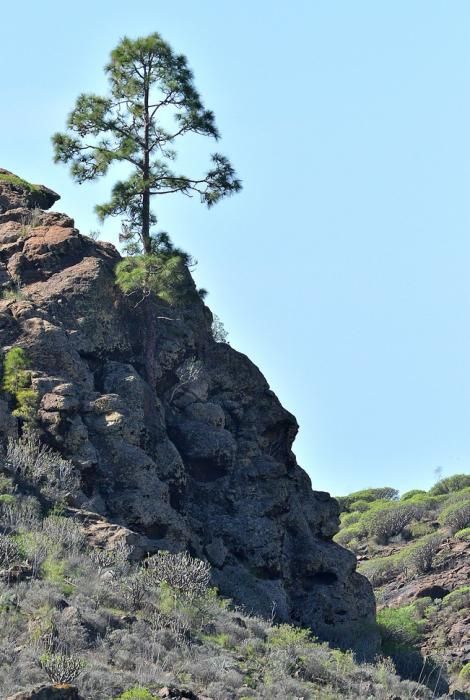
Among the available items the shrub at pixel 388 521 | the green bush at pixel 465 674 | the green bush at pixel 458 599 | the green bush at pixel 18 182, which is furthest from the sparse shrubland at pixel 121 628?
the shrub at pixel 388 521

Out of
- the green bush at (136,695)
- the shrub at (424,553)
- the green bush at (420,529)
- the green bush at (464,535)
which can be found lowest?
the green bush at (136,695)

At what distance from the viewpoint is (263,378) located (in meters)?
36.5

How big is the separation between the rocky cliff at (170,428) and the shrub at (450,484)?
3317 centimetres

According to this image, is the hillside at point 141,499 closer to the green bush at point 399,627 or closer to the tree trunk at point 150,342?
the tree trunk at point 150,342

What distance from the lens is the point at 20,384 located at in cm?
3112

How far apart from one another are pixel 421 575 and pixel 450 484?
23.6 m

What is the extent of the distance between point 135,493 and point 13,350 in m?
4.38

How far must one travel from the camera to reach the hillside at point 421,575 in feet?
117

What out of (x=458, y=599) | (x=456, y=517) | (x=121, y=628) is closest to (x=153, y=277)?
(x=121, y=628)

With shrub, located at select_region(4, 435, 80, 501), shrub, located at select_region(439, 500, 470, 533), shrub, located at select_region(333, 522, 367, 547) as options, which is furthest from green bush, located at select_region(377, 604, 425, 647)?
shrub, located at select_region(333, 522, 367, 547)

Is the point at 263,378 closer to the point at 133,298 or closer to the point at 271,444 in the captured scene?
the point at 271,444

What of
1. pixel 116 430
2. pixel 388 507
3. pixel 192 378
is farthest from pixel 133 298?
pixel 388 507

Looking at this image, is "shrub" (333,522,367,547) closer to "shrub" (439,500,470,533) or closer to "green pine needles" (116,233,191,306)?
"shrub" (439,500,470,533)

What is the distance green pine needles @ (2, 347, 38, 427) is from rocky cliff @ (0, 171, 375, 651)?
0.23 m
